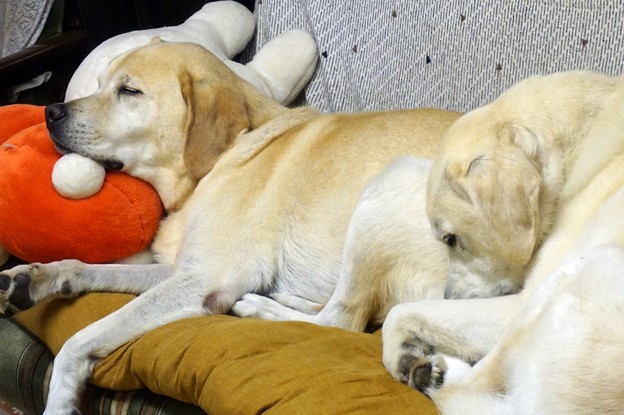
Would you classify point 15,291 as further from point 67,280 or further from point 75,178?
point 75,178

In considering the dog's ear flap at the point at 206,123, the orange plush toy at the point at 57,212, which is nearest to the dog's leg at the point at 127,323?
the orange plush toy at the point at 57,212

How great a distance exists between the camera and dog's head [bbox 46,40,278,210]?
2426 mm

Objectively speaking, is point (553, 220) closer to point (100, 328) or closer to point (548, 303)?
point (548, 303)

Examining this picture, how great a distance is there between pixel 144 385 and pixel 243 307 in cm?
37

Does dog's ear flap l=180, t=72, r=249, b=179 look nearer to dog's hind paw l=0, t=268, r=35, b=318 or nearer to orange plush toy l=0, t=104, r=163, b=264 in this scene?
orange plush toy l=0, t=104, r=163, b=264

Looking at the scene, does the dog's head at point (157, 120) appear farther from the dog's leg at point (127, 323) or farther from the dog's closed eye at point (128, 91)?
the dog's leg at point (127, 323)

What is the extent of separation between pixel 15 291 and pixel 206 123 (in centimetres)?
75

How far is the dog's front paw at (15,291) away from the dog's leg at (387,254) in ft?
2.59

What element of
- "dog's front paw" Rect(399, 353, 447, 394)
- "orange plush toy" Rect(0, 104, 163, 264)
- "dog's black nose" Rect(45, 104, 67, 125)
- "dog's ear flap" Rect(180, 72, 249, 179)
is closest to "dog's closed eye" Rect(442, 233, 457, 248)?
"dog's front paw" Rect(399, 353, 447, 394)

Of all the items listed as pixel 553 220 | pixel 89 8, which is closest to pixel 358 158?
pixel 553 220

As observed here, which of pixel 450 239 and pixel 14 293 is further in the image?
pixel 14 293

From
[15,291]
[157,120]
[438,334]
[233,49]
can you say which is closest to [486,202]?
[438,334]

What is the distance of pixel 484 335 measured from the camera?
66.7 inches

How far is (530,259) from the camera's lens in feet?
5.72
